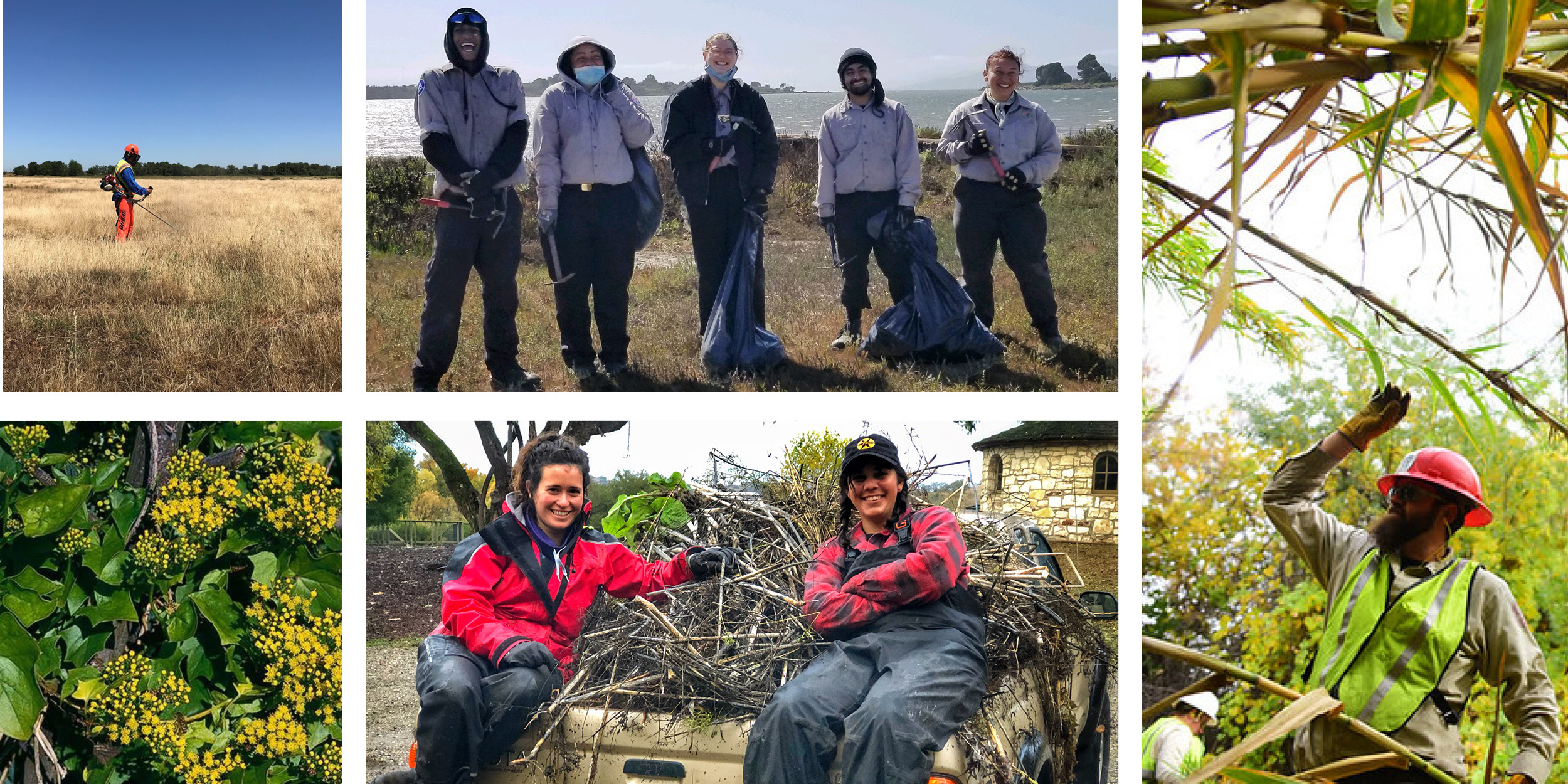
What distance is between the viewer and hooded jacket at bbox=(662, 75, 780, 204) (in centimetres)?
291

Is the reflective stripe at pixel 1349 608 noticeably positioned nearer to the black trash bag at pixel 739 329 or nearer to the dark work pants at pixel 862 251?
the dark work pants at pixel 862 251

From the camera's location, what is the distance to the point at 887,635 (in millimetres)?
2471

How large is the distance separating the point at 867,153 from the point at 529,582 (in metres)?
1.36

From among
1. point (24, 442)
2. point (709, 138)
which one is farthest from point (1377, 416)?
point (24, 442)

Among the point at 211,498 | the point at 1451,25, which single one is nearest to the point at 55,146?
the point at 211,498

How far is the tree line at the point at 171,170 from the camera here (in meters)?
2.89

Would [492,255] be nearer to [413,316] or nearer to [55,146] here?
[413,316]

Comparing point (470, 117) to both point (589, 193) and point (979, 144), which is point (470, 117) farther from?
point (979, 144)

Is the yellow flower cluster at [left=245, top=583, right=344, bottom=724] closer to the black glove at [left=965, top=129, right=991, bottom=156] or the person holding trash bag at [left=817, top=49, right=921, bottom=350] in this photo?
the person holding trash bag at [left=817, top=49, right=921, bottom=350]

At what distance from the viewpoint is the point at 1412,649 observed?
8.86 ft

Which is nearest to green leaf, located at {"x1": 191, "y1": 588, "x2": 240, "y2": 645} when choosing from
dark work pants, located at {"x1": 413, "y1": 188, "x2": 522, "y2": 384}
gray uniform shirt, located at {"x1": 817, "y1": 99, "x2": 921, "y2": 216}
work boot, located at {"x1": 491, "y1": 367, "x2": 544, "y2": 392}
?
dark work pants, located at {"x1": 413, "y1": 188, "x2": 522, "y2": 384}

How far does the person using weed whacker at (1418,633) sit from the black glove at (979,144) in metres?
1.07

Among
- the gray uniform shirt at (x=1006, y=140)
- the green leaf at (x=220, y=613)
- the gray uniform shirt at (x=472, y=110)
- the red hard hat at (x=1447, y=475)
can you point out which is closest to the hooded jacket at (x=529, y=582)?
the green leaf at (x=220, y=613)

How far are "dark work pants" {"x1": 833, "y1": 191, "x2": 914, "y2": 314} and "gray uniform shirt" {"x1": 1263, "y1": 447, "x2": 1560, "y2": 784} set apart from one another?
105cm
